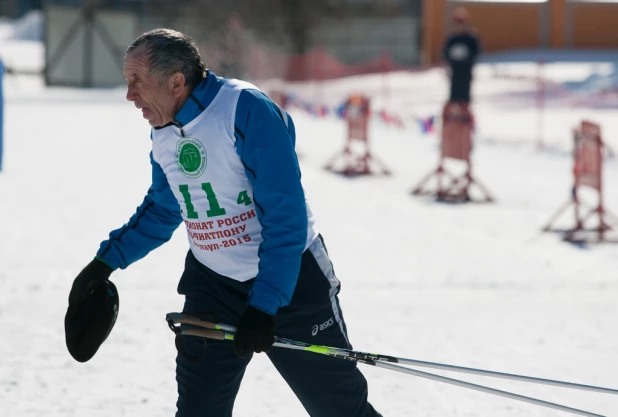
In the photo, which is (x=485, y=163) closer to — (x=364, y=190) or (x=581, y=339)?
(x=364, y=190)

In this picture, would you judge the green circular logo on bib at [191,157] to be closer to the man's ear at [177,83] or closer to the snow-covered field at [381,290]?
the man's ear at [177,83]

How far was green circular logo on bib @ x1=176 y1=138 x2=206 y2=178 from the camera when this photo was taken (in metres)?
3.07

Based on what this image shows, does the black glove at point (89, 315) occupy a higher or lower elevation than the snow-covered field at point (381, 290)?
higher

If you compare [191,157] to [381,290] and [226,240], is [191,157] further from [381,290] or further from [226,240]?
[381,290]

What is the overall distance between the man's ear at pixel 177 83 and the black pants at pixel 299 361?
598 mm

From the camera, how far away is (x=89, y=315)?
346 cm

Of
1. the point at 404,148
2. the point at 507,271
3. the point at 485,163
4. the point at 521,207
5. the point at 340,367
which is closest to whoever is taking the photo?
the point at 340,367

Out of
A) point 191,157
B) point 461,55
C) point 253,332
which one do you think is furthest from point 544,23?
point 253,332

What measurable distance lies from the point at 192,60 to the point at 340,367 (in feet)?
3.30

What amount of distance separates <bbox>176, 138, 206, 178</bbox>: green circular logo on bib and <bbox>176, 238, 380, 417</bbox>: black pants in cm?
37

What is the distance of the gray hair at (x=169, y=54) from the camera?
3.01 meters

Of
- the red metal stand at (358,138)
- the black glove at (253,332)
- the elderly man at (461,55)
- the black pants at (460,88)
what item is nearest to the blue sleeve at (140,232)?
the black glove at (253,332)

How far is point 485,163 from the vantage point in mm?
16156

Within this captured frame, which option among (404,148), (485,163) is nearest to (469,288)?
(485,163)
